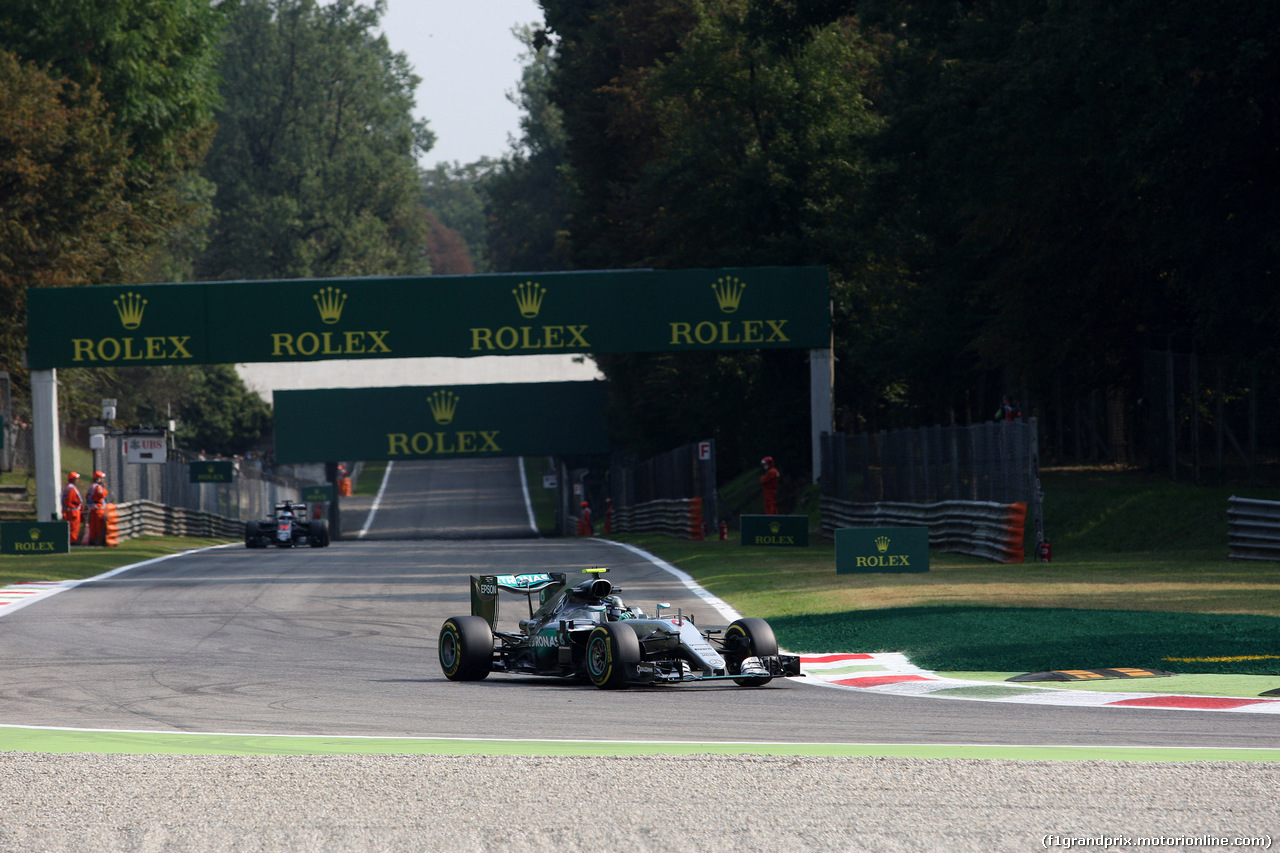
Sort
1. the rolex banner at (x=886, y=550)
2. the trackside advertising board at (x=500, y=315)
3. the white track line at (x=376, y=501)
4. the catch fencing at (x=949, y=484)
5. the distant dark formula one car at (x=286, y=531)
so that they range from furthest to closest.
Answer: the white track line at (x=376, y=501) → the distant dark formula one car at (x=286, y=531) → the trackside advertising board at (x=500, y=315) → the catch fencing at (x=949, y=484) → the rolex banner at (x=886, y=550)

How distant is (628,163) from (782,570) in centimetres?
3485

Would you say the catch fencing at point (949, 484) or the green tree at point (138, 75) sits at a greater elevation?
the green tree at point (138, 75)

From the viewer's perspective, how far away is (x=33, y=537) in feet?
96.4

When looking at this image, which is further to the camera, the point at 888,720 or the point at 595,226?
the point at 595,226

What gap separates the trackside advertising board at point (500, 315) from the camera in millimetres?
34938

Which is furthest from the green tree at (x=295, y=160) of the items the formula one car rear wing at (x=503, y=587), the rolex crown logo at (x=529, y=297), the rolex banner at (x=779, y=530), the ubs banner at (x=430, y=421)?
the formula one car rear wing at (x=503, y=587)

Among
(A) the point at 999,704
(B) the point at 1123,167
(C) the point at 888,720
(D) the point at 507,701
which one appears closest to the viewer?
(C) the point at 888,720

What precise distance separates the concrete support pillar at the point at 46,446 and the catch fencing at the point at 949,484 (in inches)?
705

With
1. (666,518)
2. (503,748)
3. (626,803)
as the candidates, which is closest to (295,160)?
(666,518)

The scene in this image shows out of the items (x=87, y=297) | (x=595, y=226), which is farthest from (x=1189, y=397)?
(x=595, y=226)

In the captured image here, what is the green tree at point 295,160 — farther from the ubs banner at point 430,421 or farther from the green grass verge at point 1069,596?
the green grass verge at point 1069,596

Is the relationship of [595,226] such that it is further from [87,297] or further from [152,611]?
[152,611]

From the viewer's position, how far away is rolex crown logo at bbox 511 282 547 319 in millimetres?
34969

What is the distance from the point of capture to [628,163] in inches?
2142
